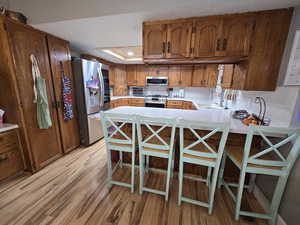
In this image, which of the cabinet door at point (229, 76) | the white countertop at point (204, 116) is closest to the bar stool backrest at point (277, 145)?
the white countertop at point (204, 116)

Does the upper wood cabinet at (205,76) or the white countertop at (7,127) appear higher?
the upper wood cabinet at (205,76)

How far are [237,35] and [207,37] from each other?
35cm

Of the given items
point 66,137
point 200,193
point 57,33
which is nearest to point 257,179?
point 200,193

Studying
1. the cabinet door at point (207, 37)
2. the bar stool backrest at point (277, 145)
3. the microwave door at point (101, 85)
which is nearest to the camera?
the bar stool backrest at point (277, 145)

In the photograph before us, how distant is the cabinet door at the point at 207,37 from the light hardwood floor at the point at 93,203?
1901 mm

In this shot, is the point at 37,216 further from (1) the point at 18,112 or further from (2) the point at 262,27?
(2) the point at 262,27

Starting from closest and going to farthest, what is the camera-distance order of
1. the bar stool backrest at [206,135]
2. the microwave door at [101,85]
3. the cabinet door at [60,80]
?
the bar stool backrest at [206,135], the cabinet door at [60,80], the microwave door at [101,85]

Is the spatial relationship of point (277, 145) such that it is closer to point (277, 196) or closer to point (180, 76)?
point (277, 196)

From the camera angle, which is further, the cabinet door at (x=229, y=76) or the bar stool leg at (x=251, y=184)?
the cabinet door at (x=229, y=76)

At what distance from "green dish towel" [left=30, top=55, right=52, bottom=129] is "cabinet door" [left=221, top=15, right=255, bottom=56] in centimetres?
270

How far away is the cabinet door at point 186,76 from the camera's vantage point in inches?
171

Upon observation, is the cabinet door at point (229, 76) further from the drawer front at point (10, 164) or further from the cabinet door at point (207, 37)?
the drawer front at point (10, 164)

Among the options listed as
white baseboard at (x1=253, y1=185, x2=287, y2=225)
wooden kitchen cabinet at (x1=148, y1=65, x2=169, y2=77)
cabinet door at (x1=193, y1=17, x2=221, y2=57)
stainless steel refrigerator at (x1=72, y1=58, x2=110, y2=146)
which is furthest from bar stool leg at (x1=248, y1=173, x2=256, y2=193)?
wooden kitchen cabinet at (x1=148, y1=65, x2=169, y2=77)

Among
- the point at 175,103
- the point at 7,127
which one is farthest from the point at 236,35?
the point at 7,127
